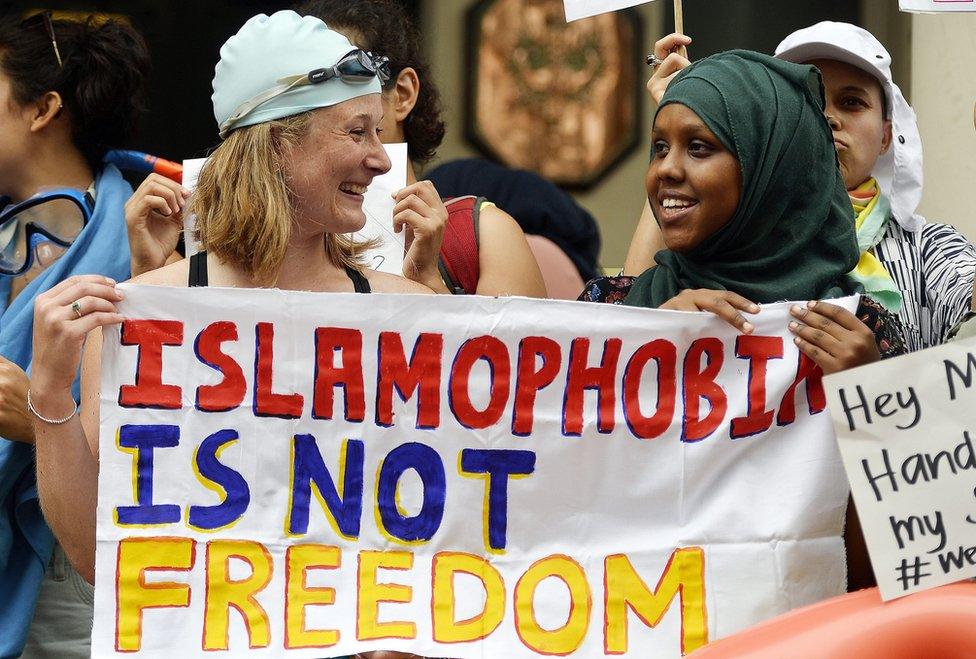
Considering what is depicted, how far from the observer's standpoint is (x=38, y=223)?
12.9ft

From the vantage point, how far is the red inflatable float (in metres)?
2.78

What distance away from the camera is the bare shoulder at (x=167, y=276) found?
3271 mm

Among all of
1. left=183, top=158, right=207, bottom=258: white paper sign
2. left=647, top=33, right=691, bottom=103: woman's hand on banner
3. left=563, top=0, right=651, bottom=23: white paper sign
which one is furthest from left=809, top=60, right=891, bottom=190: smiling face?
left=183, top=158, right=207, bottom=258: white paper sign

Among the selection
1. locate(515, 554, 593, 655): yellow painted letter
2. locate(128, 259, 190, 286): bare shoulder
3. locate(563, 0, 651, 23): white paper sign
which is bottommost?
locate(515, 554, 593, 655): yellow painted letter

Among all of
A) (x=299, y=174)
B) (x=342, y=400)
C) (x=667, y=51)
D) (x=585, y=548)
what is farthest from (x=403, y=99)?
(x=585, y=548)

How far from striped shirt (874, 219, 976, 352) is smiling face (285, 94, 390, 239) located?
1298 millimetres

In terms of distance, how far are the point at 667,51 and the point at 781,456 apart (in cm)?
123

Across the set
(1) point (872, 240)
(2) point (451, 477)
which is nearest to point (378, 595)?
(2) point (451, 477)

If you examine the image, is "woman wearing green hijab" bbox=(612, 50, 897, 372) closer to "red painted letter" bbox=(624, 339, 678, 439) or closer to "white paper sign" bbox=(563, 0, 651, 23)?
"red painted letter" bbox=(624, 339, 678, 439)

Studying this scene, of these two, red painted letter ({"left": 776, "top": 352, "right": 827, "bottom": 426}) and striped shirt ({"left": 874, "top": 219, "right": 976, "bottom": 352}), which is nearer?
red painted letter ({"left": 776, "top": 352, "right": 827, "bottom": 426})

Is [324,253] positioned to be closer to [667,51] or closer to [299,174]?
[299,174]

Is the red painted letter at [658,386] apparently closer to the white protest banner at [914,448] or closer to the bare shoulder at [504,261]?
the white protest banner at [914,448]

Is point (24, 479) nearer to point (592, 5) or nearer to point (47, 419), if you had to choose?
point (47, 419)

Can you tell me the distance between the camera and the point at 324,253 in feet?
11.2
